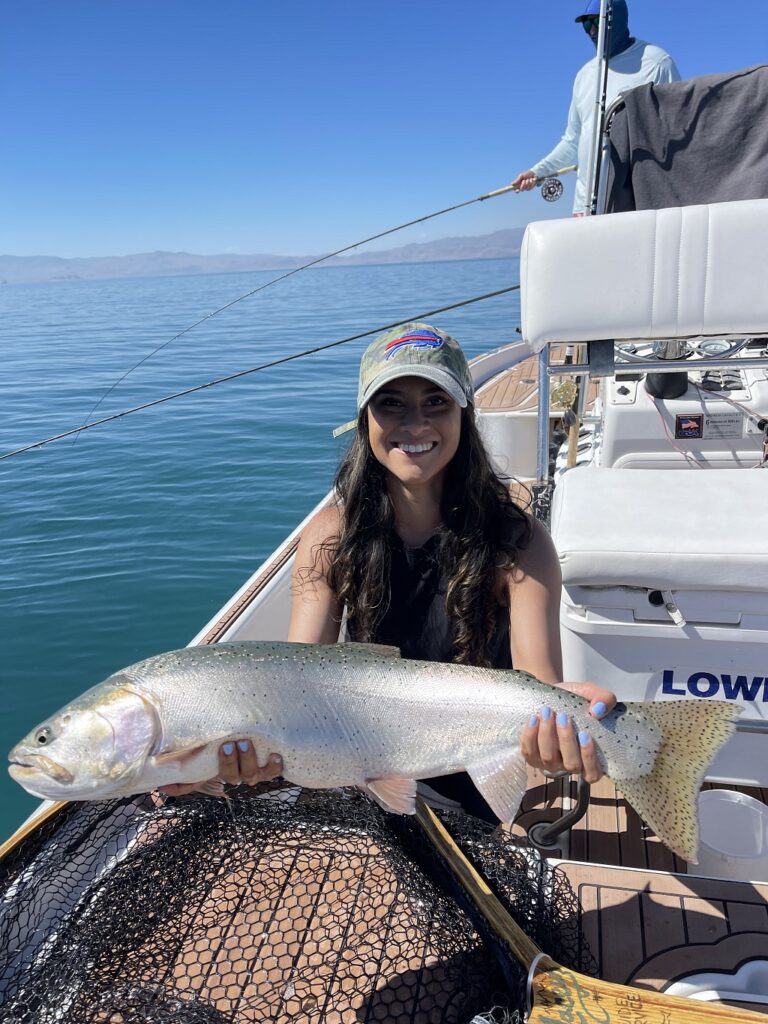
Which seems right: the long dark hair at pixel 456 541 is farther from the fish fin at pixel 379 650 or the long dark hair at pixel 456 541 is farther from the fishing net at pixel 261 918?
the fishing net at pixel 261 918

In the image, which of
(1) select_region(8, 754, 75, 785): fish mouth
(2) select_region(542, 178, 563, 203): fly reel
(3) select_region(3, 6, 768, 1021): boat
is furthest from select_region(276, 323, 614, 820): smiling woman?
(2) select_region(542, 178, 563, 203): fly reel

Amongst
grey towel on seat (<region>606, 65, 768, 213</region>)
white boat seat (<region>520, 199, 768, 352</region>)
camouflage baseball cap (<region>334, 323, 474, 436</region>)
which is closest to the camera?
camouflage baseball cap (<region>334, 323, 474, 436</region>)

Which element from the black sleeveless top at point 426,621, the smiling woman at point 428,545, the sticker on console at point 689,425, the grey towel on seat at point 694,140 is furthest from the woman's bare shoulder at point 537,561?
the grey towel on seat at point 694,140

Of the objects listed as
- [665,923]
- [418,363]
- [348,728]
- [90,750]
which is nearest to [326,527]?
[418,363]

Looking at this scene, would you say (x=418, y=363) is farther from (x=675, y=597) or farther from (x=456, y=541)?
(x=675, y=597)

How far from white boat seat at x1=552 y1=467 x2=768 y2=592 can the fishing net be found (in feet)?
3.44

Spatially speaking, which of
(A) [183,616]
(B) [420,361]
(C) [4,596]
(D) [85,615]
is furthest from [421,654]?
(C) [4,596]

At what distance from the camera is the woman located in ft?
8.35

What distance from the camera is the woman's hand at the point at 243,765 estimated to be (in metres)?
2.03

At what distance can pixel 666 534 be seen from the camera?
8.54 feet

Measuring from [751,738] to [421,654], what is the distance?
4.60ft

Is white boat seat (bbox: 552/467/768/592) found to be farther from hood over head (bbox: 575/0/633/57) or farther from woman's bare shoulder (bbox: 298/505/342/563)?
hood over head (bbox: 575/0/633/57)

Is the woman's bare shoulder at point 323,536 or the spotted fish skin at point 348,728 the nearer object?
the spotted fish skin at point 348,728

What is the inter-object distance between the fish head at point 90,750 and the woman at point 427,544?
2.99ft
